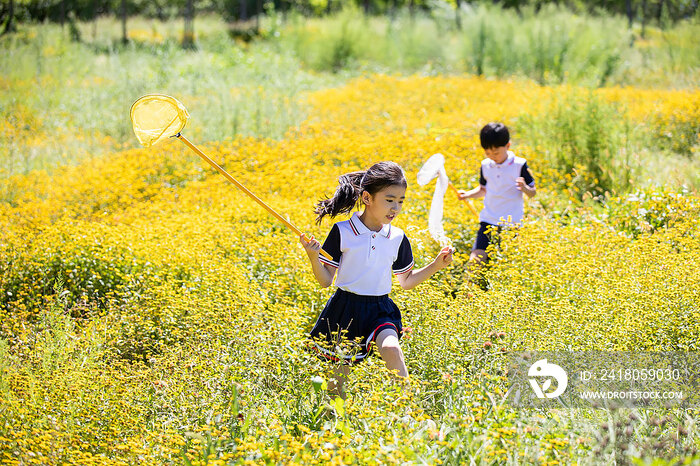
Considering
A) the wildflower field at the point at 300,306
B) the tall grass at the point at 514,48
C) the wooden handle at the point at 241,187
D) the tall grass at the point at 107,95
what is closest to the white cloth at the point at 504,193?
the wildflower field at the point at 300,306

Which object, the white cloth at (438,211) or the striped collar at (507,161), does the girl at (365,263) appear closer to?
the white cloth at (438,211)

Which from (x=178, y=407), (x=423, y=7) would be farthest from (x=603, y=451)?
(x=423, y=7)

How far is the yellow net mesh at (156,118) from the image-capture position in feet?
11.8

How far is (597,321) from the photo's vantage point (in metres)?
3.62

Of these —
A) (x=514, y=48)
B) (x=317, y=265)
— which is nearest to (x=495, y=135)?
(x=317, y=265)

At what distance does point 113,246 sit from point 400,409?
3.03 meters

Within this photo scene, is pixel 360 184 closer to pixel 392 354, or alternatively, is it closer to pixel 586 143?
pixel 392 354

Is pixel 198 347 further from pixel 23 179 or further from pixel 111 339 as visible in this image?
pixel 23 179

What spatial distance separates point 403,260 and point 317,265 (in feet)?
1.68

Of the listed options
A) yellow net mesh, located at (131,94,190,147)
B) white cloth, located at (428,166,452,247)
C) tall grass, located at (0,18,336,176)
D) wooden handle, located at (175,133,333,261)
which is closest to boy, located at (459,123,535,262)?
white cloth, located at (428,166,452,247)

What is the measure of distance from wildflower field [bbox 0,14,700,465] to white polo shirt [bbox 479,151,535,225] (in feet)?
0.89

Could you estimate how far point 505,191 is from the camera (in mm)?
5277

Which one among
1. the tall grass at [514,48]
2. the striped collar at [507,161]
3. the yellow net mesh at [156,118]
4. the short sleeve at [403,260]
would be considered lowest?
the tall grass at [514,48]

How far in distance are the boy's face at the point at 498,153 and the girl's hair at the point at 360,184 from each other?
1814mm
